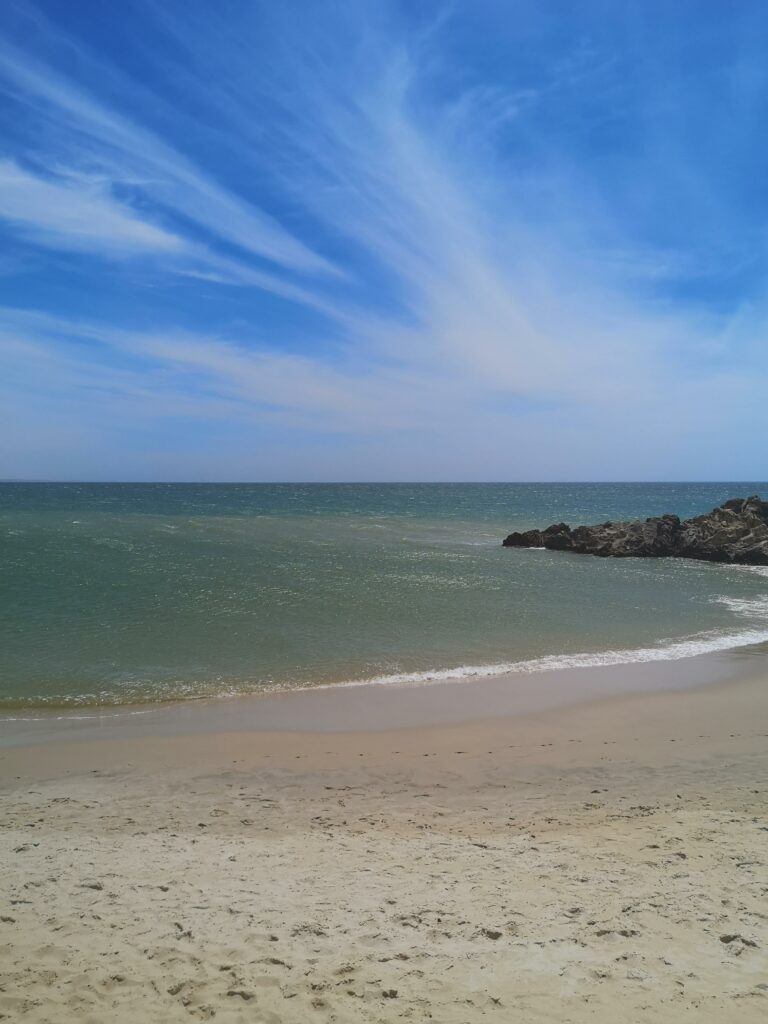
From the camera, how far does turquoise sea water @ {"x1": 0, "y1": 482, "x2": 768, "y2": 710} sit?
13.5 meters

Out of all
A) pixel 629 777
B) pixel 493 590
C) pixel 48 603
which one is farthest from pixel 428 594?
pixel 629 777

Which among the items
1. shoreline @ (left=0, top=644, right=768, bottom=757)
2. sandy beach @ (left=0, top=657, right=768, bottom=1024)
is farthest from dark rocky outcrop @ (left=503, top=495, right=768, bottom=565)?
sandy beach @ (left=0, top=657, right=768, bottom=1024)

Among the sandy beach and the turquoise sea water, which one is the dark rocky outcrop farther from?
the sandy beach

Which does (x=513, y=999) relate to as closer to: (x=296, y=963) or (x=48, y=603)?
(x=296, y=963)

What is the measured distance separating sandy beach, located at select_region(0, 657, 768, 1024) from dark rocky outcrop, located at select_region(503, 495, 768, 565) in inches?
1143

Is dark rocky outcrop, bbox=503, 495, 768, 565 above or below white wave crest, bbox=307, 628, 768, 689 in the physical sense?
above

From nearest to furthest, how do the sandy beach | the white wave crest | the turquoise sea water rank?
the sandy beach → the white wave crest → the turquoise sea water

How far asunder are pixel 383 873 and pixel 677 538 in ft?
125

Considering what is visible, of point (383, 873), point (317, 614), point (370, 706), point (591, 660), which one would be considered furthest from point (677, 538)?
point (383, 873)

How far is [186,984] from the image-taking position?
4.30 m

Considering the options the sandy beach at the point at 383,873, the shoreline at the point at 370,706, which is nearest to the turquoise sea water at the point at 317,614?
the shoreline at the point at 370,706

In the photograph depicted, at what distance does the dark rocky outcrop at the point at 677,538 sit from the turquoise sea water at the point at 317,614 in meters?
2.09

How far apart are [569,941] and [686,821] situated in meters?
2.99

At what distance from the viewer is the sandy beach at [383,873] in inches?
166
